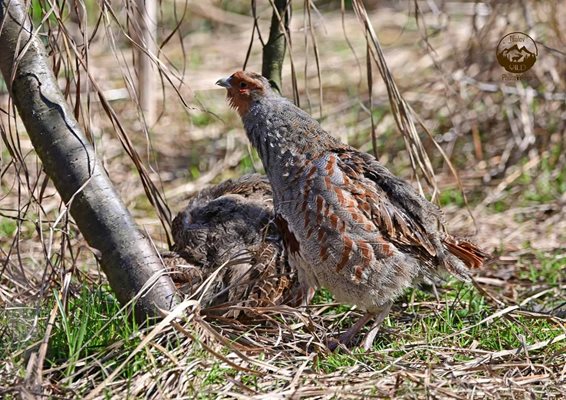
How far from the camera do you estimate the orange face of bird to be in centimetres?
406

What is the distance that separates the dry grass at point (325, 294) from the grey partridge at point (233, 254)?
157mm

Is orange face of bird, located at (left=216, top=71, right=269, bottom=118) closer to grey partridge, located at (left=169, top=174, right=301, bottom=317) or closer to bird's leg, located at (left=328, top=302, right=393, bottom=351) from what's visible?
grey partridge, located at (left=169, top=174, right=301, bottom=317)

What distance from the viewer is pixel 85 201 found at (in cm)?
330

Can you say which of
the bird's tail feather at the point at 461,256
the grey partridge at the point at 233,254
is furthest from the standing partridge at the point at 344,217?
the grey partridge at the point at 233,254

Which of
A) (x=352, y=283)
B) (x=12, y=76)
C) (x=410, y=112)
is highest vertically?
(x=12, y=76)

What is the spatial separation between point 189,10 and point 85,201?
7.25 m

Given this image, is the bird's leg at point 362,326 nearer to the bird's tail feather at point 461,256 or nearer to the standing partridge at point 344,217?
the standing partridge at point 344,217

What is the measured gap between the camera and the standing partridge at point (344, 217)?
3.70m

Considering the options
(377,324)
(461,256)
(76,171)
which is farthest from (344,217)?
(76,171)

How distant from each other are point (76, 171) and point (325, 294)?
1.62 meters

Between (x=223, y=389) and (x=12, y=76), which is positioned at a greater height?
(x=12, y=76)

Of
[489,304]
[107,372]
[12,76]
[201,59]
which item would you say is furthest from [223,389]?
[201,59]

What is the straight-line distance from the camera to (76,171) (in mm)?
3289

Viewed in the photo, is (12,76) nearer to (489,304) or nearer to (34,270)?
(34,270)
